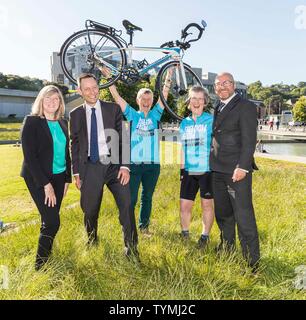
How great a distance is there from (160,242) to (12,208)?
12.5ft

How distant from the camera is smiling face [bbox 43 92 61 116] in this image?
316cm

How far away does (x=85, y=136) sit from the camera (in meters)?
3.41

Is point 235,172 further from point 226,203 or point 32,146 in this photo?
point 32,146

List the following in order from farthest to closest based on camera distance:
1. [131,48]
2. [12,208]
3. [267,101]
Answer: [267,101] < [12,208] < [131,48]

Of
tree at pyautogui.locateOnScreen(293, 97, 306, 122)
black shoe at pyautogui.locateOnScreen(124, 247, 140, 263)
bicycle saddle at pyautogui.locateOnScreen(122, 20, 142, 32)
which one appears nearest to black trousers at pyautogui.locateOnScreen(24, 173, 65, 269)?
black shoe at pyautogui.locateOnScreen(124, 247, 140, 263)

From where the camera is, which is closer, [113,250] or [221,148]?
[221,148]

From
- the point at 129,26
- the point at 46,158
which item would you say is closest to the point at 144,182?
the point at 46,158

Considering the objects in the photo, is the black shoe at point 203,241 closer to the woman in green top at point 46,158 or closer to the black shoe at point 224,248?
the black shoe at point 224,248

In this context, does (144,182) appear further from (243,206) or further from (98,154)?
(243,206)

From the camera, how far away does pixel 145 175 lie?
443 centimetres

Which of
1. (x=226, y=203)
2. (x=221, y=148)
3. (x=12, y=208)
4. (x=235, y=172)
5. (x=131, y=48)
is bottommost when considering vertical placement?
(x=12, y=208)

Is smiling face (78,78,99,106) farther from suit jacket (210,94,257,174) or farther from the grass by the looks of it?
the grass

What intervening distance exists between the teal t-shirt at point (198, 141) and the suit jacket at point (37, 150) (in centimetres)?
170

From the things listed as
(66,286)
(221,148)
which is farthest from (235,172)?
(66,286)
